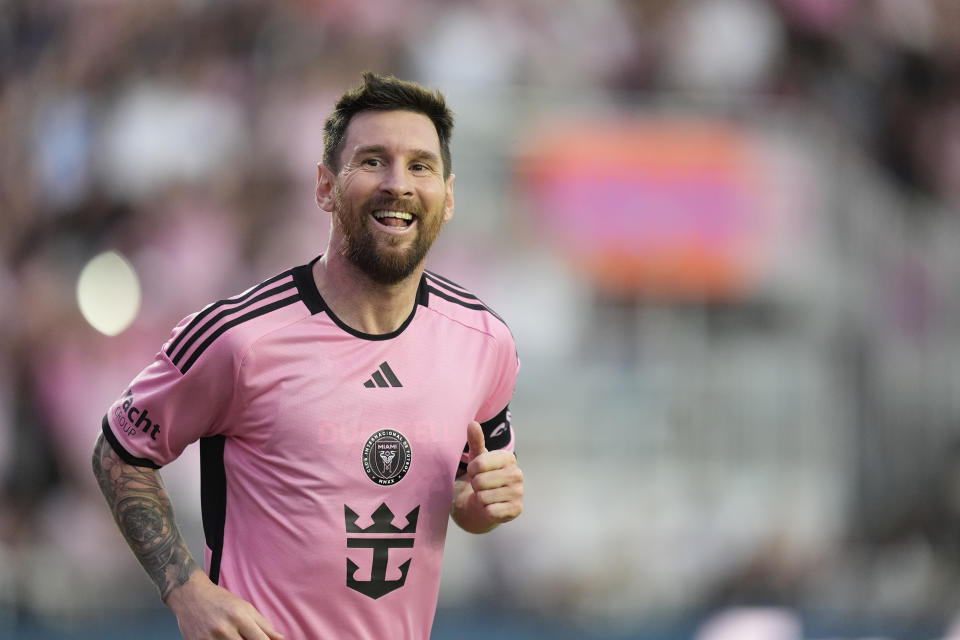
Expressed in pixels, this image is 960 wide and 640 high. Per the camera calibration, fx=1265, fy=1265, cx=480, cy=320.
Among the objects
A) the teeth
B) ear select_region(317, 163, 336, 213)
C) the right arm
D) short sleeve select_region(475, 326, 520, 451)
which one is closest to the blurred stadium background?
short sleeve select_region(475, 326, 520, 451)

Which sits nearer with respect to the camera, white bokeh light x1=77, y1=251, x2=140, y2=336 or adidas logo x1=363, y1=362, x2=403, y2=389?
adidas logo x1=363, y1=362, x2=403, y2=389

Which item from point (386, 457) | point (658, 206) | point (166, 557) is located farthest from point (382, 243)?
point (658, 206)

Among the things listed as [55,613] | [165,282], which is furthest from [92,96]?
[55,613]

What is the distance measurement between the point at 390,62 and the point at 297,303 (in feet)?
20.2

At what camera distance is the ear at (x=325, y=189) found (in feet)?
11.1

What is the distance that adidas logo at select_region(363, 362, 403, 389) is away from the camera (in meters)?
3.24

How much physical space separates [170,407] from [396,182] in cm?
79

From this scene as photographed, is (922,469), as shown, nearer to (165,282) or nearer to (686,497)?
(686,497)

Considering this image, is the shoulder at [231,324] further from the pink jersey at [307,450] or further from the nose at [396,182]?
the nose at [396,182]

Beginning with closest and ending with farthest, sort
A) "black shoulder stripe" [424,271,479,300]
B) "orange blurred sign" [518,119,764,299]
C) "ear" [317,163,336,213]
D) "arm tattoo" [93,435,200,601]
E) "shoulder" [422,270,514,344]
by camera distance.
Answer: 1. "arm tattoo" [93,435,200,601]
2. "ear" [317,163,336,213]
3. "shoulder" [422,270,514,344]
4. "black shoulder stripe" [424,271,479,300]
5. "orange blurred sign" [518,119,764,299]

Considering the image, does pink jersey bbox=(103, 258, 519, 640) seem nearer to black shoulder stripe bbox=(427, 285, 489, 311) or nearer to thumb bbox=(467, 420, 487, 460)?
thumb bbox=(467, 420, 487, 460)

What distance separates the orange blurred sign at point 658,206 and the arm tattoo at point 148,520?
6.37 metres

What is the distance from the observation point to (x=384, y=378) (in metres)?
3.26

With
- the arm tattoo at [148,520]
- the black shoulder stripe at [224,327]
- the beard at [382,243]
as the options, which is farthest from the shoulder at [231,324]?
the arm tattoo at [148,520]
